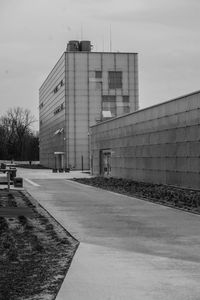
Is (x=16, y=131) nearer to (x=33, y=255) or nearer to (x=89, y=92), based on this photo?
(x=89, y=92)

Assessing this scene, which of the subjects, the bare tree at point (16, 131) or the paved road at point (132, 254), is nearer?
the paved road at point (132, 254)

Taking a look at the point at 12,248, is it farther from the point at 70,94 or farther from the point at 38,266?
the point at 70,94

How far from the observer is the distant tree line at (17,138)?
138125 millimetres

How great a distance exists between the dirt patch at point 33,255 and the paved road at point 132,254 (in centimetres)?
23

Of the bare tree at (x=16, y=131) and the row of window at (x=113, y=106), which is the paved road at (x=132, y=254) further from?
the bare tree at (x=16, y=131)

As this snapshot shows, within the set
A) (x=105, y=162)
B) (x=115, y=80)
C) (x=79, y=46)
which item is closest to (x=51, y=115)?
(x=79, y=46)

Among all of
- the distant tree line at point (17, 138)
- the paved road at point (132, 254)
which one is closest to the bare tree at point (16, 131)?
the distant tree line at point (17, 138)

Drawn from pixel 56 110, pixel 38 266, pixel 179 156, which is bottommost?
pixel 38 266

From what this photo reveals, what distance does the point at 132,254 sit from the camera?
32.1ft

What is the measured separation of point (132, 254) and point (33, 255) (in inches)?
69.8

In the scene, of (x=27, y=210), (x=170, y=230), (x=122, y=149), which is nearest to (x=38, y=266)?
(x=170, y=230)

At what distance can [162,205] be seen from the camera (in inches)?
784

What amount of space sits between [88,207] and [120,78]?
65714 mm

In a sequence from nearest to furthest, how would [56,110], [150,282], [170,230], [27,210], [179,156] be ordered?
[150,282] → [170,230] → [27,210] → [179,156] → [56,110]
